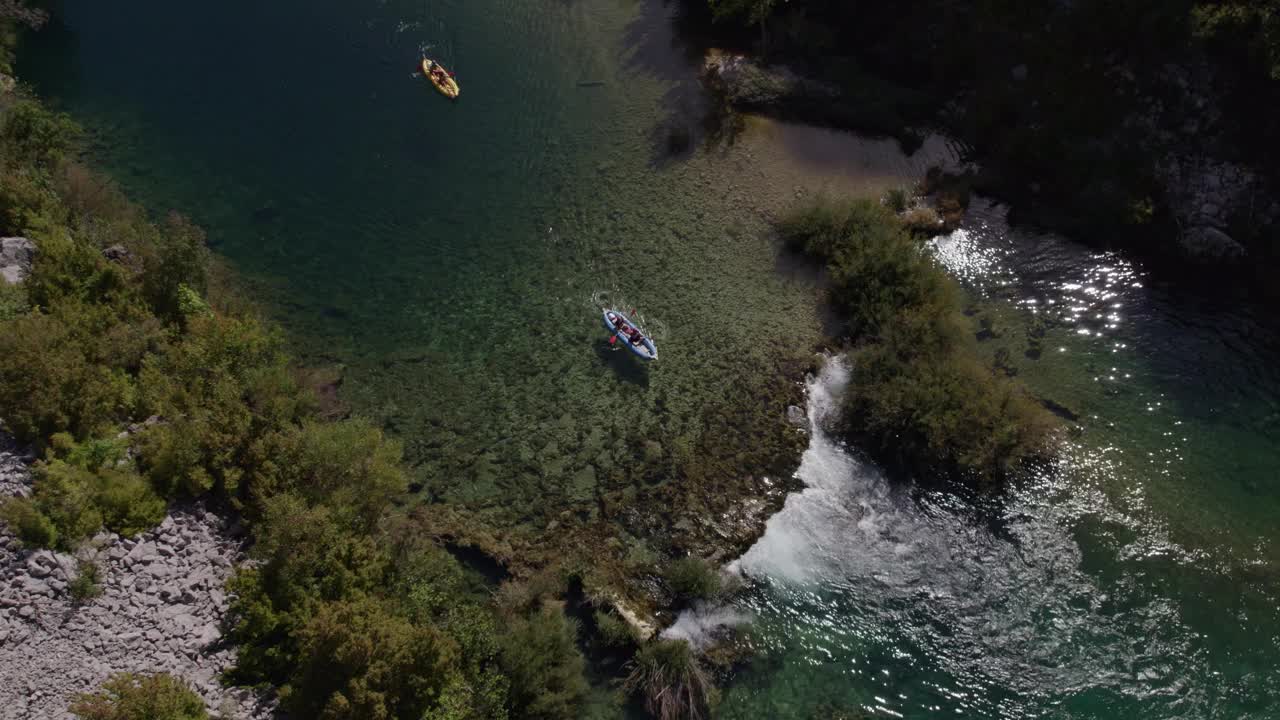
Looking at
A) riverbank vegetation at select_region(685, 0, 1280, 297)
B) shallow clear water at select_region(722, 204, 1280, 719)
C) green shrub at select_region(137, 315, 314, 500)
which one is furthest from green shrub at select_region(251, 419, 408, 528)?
riverbank vegetation at select_region(685, 0, 1280, 297)

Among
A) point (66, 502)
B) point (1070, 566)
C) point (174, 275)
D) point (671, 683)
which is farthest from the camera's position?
point (174, 275)

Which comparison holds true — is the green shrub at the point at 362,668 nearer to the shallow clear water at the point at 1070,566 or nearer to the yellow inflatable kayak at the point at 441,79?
the shallow clear water at the point at 1070,566

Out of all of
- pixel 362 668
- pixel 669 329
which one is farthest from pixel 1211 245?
pixel 362 668

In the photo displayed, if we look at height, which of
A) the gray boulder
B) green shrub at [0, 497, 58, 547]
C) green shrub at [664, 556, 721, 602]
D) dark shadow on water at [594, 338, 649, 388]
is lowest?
green shrub at [0, 497, 58, 547]

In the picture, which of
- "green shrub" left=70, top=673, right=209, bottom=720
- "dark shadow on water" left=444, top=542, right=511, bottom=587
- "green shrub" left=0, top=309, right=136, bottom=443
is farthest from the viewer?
"dark shadow on water" left=444, top=542, right=511, bottom=587

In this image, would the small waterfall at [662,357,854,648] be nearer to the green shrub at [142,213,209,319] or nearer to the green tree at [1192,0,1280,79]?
the green shrub at [142,213,209,319]

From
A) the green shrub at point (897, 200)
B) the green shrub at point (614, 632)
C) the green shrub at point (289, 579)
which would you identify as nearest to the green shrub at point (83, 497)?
the green shrub at point (289, 579)

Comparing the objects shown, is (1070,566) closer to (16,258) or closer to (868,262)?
(868,262)

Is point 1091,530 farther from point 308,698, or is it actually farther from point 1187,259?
point 308,698
